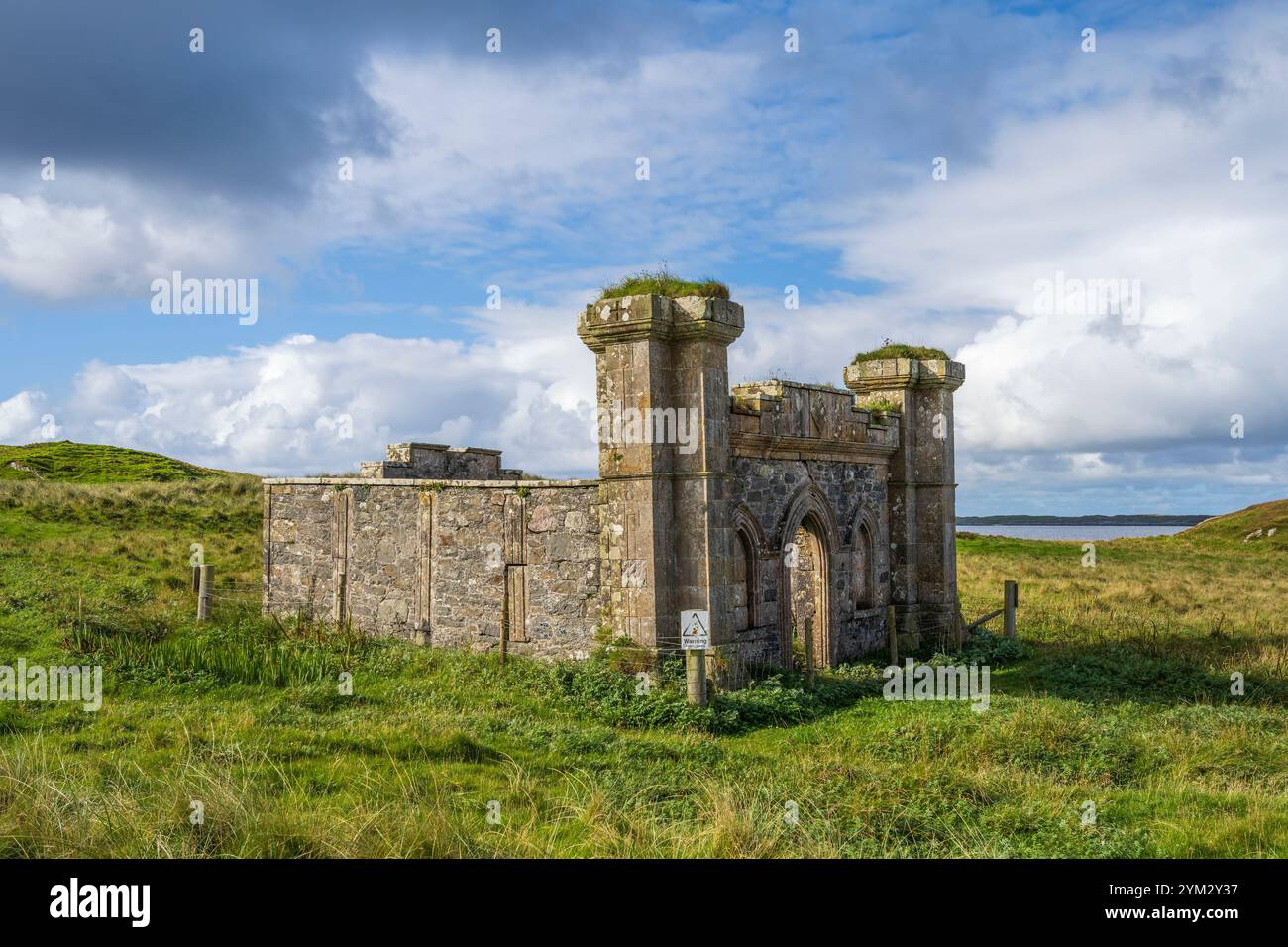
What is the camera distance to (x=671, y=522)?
14023 millimetres

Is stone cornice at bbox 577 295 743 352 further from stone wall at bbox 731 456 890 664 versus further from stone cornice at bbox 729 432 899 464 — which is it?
stone wall at bbox 731 456 890 664

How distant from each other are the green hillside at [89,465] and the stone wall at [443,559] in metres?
40.4

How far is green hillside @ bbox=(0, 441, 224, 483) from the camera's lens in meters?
58.0

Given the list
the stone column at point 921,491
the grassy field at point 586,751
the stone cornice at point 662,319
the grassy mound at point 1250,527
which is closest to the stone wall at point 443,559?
the grassy field at point 586,751

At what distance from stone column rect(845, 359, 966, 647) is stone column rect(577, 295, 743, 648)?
6.58 m

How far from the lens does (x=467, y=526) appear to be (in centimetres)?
1623

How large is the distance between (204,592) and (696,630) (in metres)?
9.93

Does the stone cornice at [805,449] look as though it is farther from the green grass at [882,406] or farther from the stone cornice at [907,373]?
the stone cornice at [907,373]

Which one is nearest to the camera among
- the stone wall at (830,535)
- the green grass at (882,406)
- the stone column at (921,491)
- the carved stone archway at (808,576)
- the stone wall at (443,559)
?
the stone wall at (443,559)

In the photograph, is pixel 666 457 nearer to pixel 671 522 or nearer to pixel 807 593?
pixel 671 522

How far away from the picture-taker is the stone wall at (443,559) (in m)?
15.0

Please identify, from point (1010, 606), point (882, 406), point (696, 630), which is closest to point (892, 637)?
point (1010, 606)
